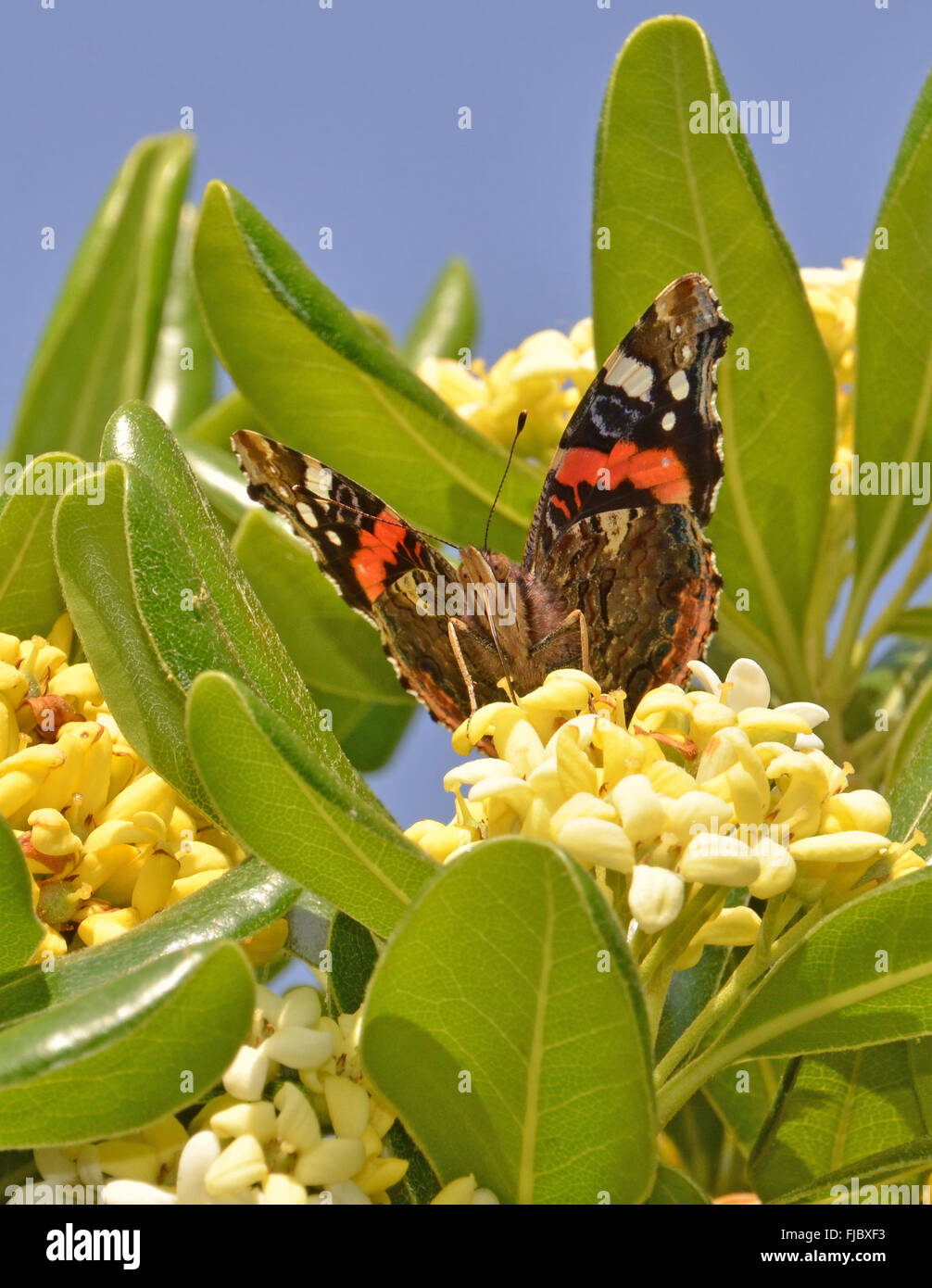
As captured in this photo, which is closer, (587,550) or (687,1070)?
(687,1070)

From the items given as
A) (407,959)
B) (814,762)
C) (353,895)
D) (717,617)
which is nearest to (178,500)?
→ (353,895)

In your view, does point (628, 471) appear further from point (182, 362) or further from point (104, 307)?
point (182, 362)

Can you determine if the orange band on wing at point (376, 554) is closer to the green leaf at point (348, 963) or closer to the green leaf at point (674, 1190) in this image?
the green leaf at point (348, 963)

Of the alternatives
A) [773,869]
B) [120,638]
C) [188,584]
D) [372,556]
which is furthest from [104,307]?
[773,869]

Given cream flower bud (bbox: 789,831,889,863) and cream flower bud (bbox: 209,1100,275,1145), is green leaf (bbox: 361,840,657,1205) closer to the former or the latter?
cream flower bud (bbox: 209,1100,275,1145)

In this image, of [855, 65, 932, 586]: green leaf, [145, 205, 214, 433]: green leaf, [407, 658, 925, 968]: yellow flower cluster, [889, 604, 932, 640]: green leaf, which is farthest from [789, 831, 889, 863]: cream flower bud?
[145, 205, 214, 433]: green leaf

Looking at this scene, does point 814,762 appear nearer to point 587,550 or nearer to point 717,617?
point 587,550
